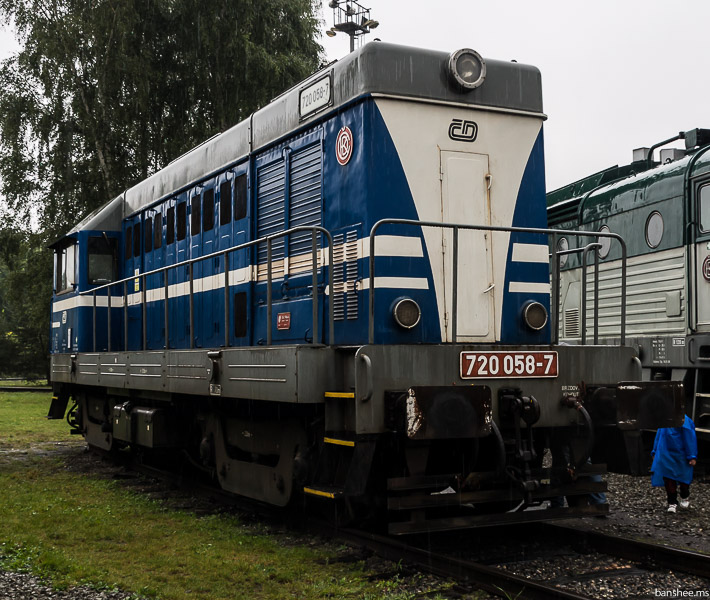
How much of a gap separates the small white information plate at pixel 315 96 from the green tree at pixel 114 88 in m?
14.7

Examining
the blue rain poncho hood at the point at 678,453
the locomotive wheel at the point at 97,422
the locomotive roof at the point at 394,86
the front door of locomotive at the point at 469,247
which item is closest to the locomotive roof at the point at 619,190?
the blue rain poncho hood at the point at 678,453

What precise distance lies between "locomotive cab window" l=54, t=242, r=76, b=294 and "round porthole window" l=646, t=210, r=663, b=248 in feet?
26.8

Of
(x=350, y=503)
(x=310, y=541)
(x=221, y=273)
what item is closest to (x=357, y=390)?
(x=350, y=503)

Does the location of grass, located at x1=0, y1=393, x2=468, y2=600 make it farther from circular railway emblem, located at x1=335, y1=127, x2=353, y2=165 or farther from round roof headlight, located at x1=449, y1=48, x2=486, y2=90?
round roof headlight, located at x1=449, y1=48, x2=486, y2=90

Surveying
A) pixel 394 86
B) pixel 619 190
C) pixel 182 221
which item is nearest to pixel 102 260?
pixel 182 221

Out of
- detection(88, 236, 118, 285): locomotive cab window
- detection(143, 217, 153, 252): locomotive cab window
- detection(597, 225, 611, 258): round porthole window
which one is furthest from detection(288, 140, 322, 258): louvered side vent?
detection(597, 225, 611, 258): round porthole window

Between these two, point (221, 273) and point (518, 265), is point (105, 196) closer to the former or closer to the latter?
point (221, 273)

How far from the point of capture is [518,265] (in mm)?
6984

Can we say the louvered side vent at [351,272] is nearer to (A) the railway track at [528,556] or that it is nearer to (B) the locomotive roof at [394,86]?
(B) the locomotive roof at [394,86]

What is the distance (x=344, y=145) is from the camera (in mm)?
6805

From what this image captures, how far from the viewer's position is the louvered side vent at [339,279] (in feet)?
22.3

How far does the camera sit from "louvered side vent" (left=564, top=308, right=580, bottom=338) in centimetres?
1236

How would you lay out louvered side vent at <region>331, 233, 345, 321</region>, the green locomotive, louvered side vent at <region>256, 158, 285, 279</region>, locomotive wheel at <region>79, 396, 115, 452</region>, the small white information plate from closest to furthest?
louvered side vent at <region>331, 233, 345, 321</region> < the small white information plate < louvered side vent at <region>256, 158, 285, 279</region> < the green locomotive < locomotive wheel at <region>79, 396, 115, 452</region>

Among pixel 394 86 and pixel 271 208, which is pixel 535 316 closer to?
pixel 394 86
